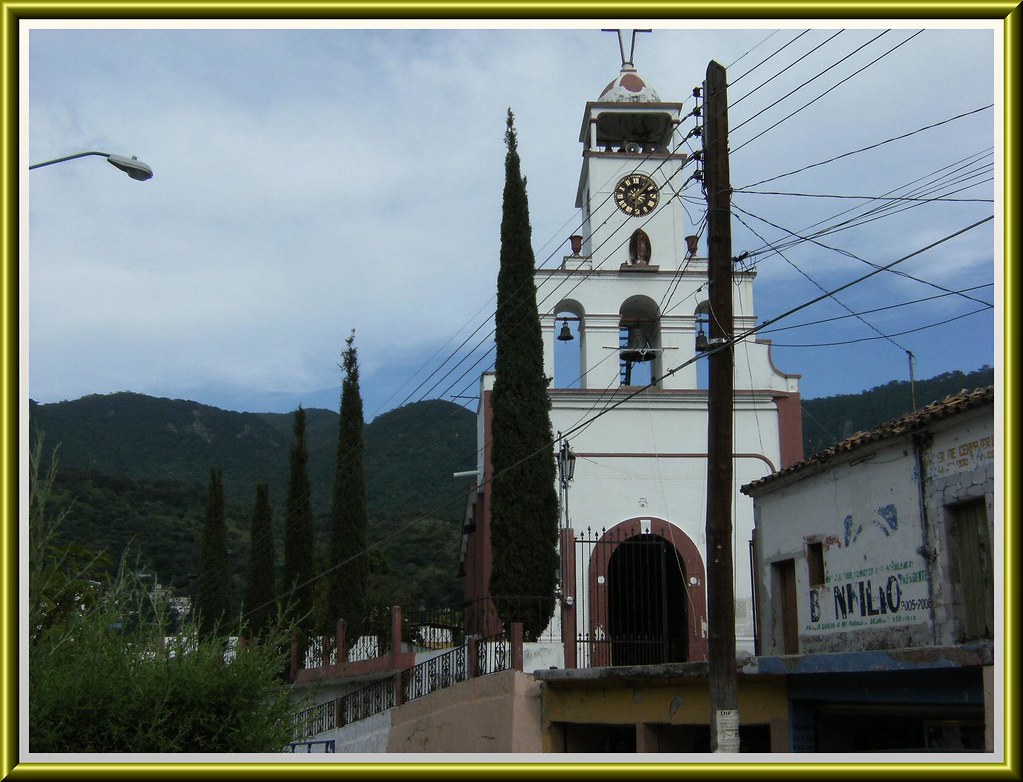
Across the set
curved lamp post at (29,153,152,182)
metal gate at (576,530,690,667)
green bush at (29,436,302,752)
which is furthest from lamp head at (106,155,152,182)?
metal gate at (576,530,690,667)

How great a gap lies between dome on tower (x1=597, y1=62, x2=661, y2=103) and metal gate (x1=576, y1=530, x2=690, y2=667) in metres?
9.42

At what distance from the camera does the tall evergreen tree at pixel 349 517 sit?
1111 inches

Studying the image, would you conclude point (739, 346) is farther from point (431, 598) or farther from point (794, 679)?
point (431, 598)

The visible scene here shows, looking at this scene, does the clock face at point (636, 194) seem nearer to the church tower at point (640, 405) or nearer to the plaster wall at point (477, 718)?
the church tower at point (640, 405)

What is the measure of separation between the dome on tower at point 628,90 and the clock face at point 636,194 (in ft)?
5.50

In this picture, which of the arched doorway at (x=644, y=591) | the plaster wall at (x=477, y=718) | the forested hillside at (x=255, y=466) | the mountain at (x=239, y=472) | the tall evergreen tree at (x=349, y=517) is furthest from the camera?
the mountain at (x=239, y=472)

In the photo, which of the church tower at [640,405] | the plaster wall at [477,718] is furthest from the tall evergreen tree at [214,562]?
the plaster wall at [477,718]

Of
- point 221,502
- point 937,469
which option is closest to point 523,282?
point 937,469

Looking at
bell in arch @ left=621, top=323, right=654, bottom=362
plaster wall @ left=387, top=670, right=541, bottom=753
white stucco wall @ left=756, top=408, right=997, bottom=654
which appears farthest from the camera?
bell in arch @ left=621, top=323, right=654, bottom=362

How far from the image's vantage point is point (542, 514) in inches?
816

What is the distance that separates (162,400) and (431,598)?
24.9 meters

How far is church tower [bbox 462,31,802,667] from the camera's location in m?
22.3

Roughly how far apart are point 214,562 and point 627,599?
59.7ft

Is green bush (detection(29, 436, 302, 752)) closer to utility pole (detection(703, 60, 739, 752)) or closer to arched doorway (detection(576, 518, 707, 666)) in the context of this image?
utility pole (detection(703, 60, 739, 752))
